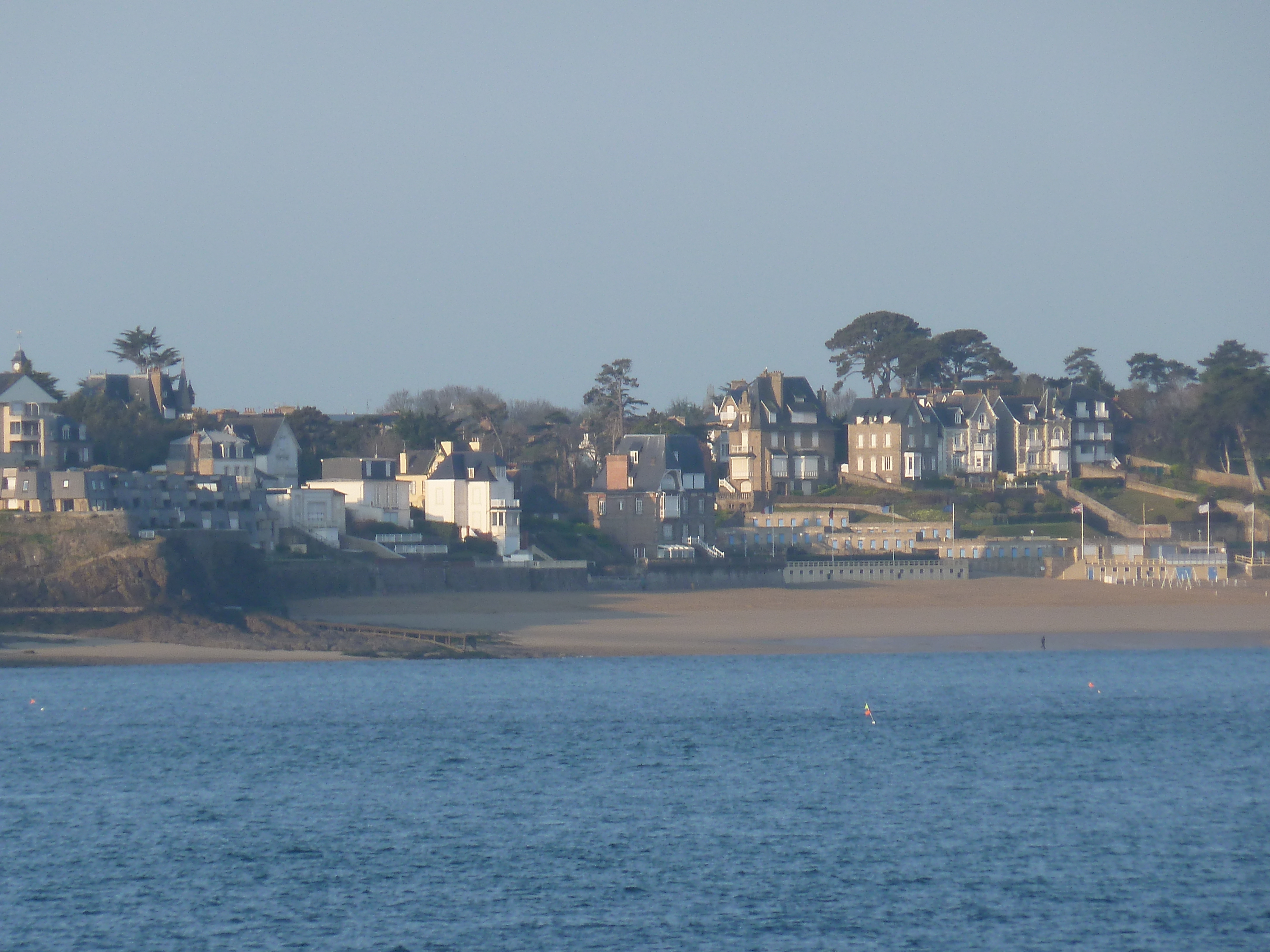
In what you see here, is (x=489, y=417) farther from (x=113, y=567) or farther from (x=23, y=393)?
(x=113, y=567)

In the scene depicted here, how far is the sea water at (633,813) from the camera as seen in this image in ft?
70.6

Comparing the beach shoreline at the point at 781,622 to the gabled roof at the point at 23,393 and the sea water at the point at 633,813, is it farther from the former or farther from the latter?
the gabled roof at the point at 23,393

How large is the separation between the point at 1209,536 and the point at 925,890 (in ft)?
185

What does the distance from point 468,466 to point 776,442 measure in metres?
22.3

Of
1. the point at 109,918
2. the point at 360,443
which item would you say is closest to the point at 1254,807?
the point at 109,918

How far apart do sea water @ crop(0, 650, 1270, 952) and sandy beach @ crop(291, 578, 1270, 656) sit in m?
4.17

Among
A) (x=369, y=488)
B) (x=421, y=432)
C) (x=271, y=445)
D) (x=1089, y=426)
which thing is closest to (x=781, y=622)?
(x=369, y=488)

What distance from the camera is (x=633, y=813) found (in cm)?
2852

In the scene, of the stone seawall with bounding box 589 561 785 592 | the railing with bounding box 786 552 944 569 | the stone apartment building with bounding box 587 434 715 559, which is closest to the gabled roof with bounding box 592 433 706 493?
the stone apartment building with bounding box 587 434 715 559

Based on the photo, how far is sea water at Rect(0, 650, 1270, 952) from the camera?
70.6 feet

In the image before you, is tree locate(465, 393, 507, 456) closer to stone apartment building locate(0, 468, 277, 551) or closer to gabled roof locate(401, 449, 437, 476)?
gabled roof locate(401, 449, 437, 476)

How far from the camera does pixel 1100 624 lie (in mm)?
54906

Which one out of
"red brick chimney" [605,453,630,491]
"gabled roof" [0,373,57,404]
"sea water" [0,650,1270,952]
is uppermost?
"gabled roof" [0,373,57,404]

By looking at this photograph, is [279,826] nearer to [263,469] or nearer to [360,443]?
[263,469]
